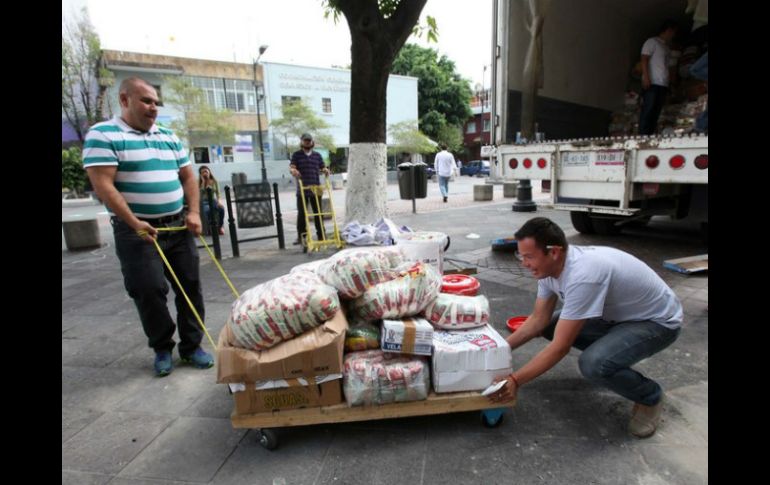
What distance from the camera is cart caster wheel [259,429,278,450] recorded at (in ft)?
7.07

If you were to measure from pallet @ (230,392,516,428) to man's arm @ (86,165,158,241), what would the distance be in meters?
1.31

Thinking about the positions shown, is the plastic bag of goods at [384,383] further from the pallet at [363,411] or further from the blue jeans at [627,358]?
the blue jeans at [627,358]

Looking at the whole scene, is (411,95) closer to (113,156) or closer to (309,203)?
(309,203)

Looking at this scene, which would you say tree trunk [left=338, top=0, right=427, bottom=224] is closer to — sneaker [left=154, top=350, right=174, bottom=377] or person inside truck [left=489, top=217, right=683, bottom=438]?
sneaker [left=154, top=350, right=174, bottom=377]

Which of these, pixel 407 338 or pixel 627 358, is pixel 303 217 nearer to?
pixel 407 338

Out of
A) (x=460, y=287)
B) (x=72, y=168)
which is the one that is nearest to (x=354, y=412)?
(x=460, y=287)

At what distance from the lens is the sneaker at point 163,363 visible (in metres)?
2.98

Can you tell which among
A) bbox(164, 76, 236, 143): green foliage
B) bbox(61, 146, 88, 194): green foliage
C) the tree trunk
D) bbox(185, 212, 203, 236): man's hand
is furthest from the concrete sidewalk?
bbox(164, 76, 236, 143): green foliage

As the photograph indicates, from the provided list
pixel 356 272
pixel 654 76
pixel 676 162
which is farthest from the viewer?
pixel 654 76

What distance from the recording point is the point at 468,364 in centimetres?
215

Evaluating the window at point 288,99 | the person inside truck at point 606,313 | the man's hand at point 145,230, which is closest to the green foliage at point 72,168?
the window at point 288,99

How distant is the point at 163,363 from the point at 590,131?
6770mm

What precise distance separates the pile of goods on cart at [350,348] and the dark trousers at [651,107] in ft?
18.4

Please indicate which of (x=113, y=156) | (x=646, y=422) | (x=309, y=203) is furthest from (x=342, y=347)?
(x=309, y=203)
